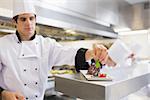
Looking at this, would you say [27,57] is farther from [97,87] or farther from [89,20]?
[89,20]

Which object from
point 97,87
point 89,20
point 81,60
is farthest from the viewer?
point 89,20

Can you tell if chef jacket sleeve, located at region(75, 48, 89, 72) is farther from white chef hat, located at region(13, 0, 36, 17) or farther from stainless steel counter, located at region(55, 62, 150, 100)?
white chef hat, located at region(13, 0, 36, 17)

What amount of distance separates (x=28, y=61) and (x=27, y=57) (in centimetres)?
2

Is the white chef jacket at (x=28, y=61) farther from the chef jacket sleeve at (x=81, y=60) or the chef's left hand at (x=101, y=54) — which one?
the chef's left hand at (x=101, y=54)

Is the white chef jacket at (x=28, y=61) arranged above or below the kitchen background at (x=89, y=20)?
below

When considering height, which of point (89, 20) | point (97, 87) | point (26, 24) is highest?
point (89, 20)

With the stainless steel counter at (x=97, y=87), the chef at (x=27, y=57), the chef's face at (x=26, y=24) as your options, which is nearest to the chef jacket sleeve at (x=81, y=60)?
the chef at (x=27, y=57)

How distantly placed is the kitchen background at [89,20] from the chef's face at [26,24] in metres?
0.25

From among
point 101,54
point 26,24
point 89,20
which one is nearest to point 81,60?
point 101,54

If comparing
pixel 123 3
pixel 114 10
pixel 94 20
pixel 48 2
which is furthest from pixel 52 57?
pixel 123 3

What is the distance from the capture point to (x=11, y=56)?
2.46ft

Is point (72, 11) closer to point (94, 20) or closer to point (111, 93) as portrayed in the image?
point (94, 20)

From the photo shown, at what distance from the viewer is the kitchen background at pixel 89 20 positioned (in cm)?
116

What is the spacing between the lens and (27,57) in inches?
30.5
